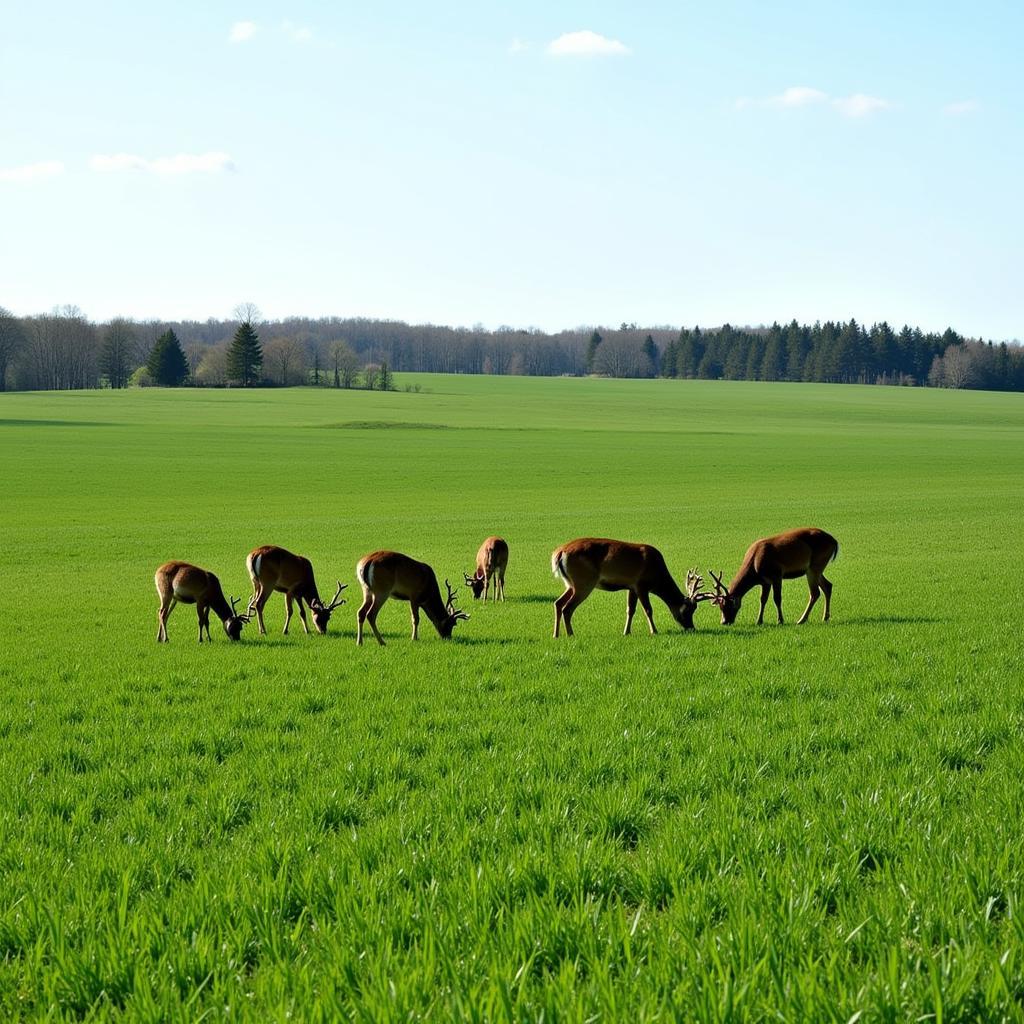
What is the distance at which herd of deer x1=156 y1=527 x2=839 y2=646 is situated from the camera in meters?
17.8

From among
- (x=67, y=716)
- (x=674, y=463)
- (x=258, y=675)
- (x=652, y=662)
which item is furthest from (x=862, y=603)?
(x=674, y=463)

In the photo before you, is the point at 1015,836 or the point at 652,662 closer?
the point at 1015,836

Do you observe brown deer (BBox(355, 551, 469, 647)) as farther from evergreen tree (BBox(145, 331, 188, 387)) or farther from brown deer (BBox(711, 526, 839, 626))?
evergreen tree (BBox(145, 331, 188, 387))

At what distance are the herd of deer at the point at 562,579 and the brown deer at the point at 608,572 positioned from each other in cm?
2

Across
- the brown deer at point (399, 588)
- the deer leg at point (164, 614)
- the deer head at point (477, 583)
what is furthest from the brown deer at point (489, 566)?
the deer leg at point (164, 614)

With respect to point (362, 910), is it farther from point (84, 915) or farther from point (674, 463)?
point (674, 463)

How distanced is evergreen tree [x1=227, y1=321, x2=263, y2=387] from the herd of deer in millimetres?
150323

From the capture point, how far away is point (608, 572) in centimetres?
1794

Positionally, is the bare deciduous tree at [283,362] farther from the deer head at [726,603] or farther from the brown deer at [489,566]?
the deer head at [726,603]

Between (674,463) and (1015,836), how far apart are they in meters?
64.5

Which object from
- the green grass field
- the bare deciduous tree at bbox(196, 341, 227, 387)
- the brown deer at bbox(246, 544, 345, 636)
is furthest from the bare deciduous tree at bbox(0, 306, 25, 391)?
the brown deer at bbox(246, 544, 345, 636)

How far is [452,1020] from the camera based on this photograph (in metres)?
4.28

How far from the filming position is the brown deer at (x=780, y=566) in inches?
758

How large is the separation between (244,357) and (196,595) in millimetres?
152912
